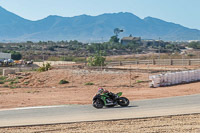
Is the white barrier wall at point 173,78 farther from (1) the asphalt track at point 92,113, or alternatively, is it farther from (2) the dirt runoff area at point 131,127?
(2) the dirt runoff area at point 131,127

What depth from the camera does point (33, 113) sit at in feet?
58.4

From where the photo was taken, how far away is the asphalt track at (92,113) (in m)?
15.7

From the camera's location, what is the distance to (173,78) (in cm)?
3145

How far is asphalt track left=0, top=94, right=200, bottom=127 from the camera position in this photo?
51.6ft

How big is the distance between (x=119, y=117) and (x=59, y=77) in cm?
2750

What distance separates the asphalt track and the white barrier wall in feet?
35.6

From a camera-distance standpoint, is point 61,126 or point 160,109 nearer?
point 61,126

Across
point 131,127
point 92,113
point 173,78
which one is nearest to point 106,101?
point 92,113

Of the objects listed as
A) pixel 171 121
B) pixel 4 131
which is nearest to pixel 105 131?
pixel 171 121

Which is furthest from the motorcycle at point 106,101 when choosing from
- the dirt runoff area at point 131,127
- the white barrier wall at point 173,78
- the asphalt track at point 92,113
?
the white barrier wall at point 173,78

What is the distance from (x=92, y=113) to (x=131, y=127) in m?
3.45

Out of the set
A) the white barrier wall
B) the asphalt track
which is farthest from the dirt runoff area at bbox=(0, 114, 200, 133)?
the white barrier wall

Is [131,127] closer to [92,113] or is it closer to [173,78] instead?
[92,113]

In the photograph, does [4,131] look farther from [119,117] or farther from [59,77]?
[59,77]
